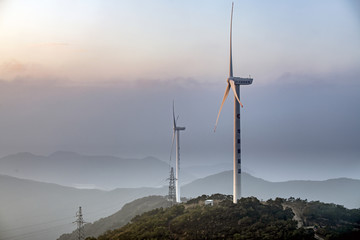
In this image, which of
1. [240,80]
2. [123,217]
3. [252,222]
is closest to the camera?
[252,222]

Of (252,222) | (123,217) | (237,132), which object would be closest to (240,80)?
(237,132)

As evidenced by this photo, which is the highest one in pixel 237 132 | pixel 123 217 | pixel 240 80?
pixel 240 80

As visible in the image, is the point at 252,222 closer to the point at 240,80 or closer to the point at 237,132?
the point at 237,132

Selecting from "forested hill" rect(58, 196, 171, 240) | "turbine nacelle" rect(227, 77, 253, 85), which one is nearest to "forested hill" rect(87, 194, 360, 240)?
"turbine nacelle" rect(227, 77, 253, 85)

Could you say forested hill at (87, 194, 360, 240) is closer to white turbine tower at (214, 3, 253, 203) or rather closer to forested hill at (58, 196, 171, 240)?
white turbine tower at (214, 3, 253, 203)

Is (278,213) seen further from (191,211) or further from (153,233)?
(153,233)

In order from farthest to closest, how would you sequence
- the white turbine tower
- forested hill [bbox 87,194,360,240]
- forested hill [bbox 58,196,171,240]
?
forested hill [bbox 58,196,171,240] → the white turbine tower → forested hill [bbox 87,194,360,240]

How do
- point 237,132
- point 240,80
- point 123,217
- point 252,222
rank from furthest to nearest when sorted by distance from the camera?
point 123,217
point 240,80
point 237,132
point 252,222

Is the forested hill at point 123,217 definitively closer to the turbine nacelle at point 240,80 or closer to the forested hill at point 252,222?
the forested hill at point 252,222

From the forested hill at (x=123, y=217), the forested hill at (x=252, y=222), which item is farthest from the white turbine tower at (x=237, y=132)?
the forested hill at (x=123, y=217)
